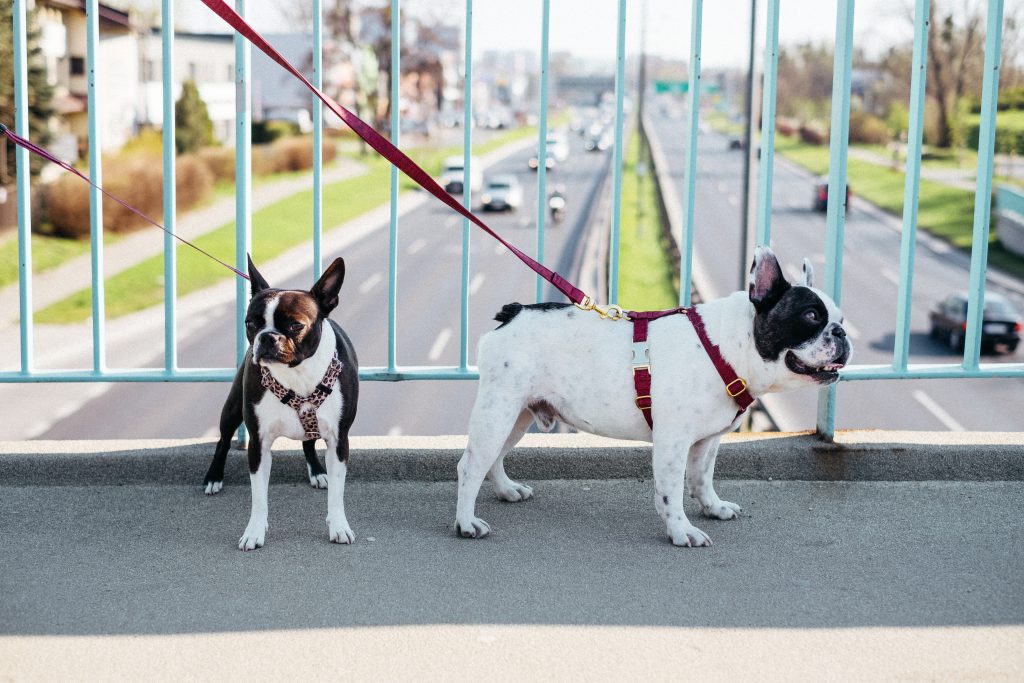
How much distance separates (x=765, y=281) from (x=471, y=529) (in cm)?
133

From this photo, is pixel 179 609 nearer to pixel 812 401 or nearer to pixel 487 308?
pixel 812 401

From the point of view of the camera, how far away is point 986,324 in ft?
96.8

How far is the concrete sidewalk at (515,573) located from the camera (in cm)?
339

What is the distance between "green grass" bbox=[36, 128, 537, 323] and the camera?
32.7 m

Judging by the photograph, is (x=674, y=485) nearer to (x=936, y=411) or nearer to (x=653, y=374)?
(x=653, y=374)

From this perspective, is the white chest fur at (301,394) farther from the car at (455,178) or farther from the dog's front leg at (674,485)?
the car at (455,178)

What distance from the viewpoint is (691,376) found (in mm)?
4344

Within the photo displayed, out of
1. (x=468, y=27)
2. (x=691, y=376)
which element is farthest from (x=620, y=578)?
(x=468, y=27)

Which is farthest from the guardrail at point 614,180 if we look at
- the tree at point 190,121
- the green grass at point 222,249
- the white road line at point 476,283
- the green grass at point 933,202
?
the tree at point 190,121

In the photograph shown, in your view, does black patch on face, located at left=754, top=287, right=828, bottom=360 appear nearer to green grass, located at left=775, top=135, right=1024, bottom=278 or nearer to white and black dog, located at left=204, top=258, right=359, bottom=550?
white and black dog, located at left=204, top=258, right=359, bottom=550

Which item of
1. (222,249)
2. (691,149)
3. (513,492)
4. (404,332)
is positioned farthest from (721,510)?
(222,249)

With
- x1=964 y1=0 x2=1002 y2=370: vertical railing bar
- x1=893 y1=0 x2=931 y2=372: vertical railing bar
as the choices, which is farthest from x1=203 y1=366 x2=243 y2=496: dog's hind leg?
x1=964 y1=0 x2=1002 y2=370: vertical railing bar

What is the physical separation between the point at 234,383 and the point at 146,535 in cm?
68

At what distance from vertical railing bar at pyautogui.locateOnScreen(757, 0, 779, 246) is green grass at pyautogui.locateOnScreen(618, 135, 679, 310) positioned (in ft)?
70.0
